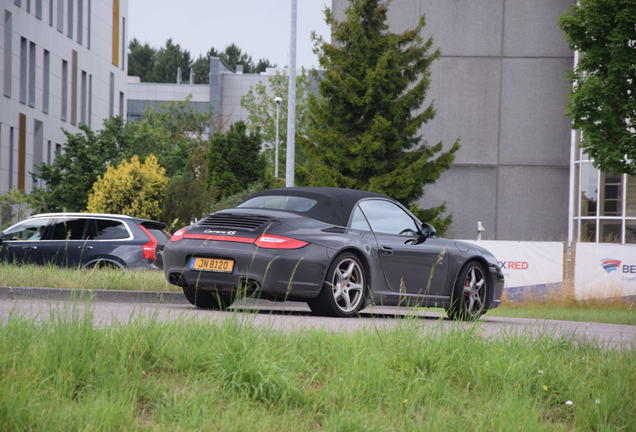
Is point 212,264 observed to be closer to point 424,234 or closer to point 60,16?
point 424,234

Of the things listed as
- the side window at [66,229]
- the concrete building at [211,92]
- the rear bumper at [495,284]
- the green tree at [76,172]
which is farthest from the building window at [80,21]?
the rear bumper at [495,284]

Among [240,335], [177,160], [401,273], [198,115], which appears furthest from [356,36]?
[198,115]

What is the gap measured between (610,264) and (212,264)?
1574 cm

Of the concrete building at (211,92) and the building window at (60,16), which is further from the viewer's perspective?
the concrete building at (211,92)

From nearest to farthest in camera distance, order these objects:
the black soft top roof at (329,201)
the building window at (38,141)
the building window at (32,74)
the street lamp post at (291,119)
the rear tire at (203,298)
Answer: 1. the black soft top roof at (329,201)
2. the rear tire at (203,298)
3. the street lamp post at (291,119)
4. the building window at (32,74)
5. the building window at (38,141)

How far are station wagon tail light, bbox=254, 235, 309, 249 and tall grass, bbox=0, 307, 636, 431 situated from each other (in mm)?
3187

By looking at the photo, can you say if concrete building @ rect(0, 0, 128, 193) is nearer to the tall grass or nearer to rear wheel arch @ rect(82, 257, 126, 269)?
rear wheel arch @ rect(82, 257, 126, 269)

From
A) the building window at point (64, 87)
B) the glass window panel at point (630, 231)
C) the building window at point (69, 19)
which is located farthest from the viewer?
the building window at point (69, 19)

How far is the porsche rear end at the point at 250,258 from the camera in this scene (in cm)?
1030

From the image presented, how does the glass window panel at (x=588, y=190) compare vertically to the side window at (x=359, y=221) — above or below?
above

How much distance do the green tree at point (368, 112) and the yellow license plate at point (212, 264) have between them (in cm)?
1673

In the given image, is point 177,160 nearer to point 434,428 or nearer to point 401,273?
point 401,273

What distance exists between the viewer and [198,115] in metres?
78.8

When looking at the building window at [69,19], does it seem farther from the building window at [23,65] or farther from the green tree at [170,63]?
the green tree at [170,63]
